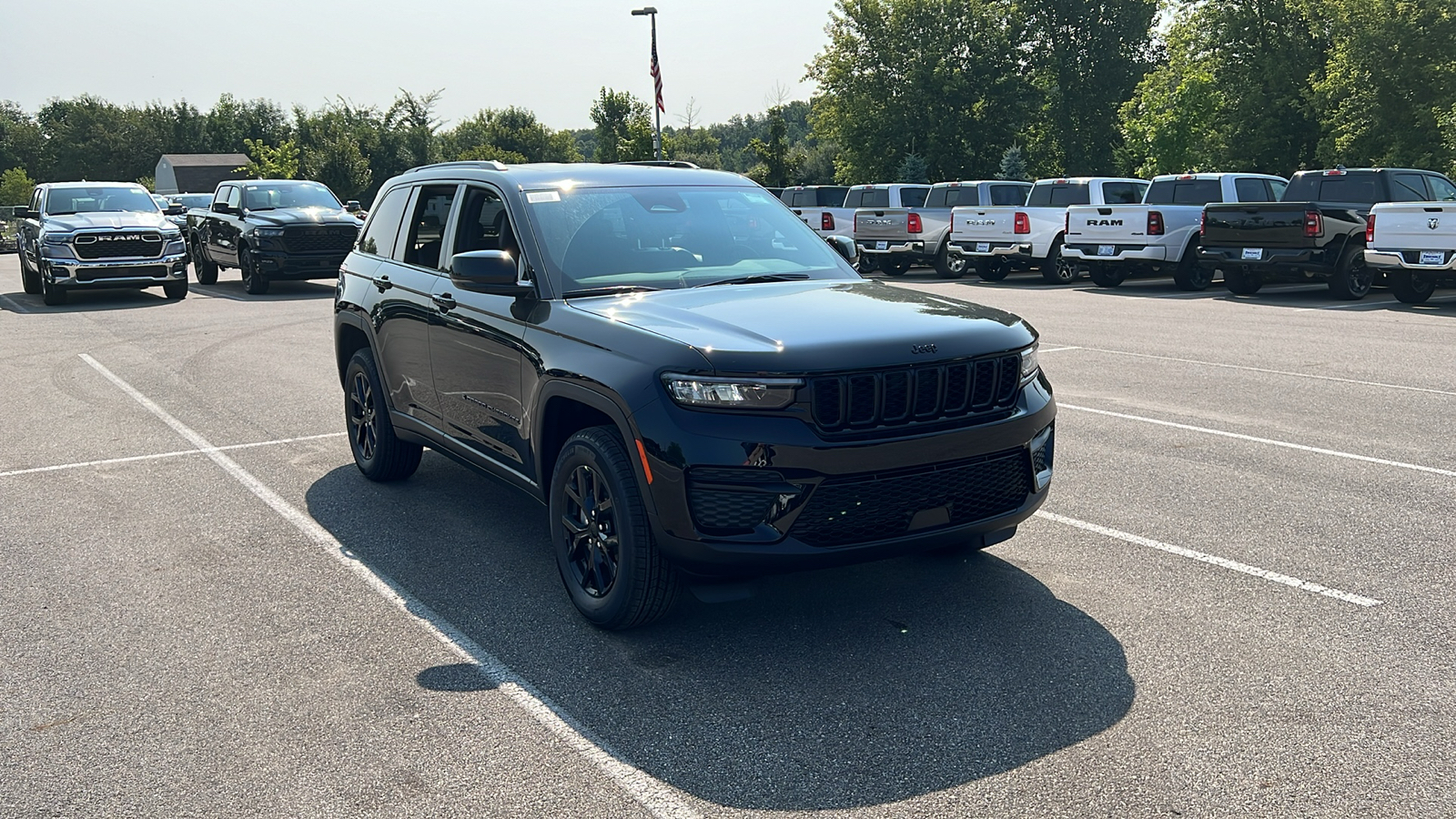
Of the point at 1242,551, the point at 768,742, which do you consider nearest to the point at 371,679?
the point at 768,742

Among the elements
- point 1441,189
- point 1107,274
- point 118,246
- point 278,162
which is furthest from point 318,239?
point 278,162

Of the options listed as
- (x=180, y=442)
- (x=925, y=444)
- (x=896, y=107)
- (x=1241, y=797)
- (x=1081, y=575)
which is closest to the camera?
(x=1241, y=797)

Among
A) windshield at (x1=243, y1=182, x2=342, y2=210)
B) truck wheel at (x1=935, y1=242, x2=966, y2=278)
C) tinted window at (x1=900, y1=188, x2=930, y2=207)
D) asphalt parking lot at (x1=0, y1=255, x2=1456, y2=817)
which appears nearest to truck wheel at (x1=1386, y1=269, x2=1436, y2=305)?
truck wheel at (x1=935, y1=242, x2=966, y2=278)

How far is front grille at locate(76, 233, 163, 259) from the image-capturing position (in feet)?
65.8

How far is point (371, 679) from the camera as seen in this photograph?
439 cm

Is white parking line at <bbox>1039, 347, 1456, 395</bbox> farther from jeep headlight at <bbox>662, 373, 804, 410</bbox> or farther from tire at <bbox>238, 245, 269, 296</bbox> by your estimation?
tire at <bbox>238, 245, 269, 296</bbox>

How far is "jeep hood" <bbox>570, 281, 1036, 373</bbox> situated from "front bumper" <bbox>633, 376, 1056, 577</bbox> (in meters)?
0.23

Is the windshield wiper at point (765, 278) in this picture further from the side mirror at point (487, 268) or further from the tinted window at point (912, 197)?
the tinted window at point (912, 197)

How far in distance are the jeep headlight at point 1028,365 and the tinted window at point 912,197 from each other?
77.0 ft

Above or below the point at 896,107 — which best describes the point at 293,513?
below

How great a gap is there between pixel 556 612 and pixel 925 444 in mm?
1712

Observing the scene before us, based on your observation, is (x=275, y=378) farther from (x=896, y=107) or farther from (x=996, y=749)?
(x=896, y=107)

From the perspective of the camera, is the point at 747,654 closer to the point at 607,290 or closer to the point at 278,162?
the point at 607,290

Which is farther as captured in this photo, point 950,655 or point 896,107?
point 896,107
